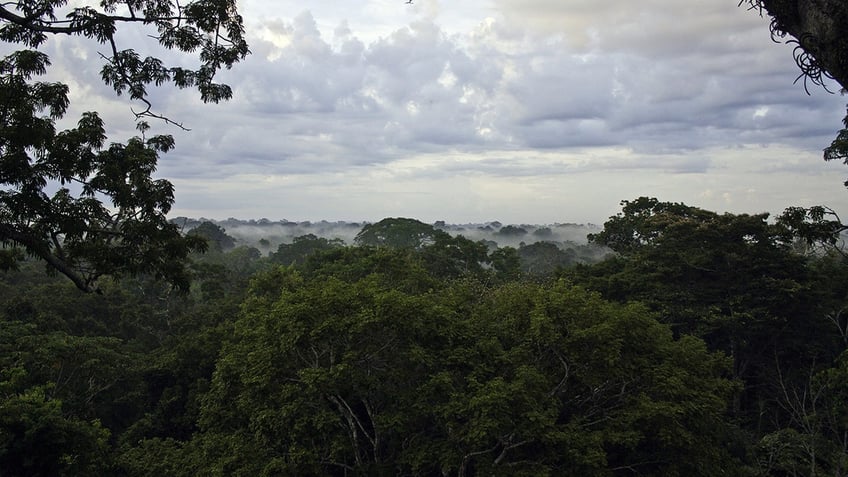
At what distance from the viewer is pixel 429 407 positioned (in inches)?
446

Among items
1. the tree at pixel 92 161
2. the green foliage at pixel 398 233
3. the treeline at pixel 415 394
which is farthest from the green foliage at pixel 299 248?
the tree at pixel 92 161

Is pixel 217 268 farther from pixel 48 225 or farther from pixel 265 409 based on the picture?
pixel 48 225

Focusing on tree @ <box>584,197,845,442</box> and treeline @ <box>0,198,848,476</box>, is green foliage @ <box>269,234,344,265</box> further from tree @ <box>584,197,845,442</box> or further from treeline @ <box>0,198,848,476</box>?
tree @ <box>584,197,845,442</box>

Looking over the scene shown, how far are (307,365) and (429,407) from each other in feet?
9.71

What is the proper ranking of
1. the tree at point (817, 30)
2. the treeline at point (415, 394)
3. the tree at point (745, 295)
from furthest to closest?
the tree at point (745, 295) → the treeline at point (415, 394) → the tree at point (817, 30)

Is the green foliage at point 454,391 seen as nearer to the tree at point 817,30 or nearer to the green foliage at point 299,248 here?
the tree at point 817,30

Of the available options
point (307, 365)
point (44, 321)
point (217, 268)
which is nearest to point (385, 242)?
point (217, 268)

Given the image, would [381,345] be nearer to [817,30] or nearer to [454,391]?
[454,391]

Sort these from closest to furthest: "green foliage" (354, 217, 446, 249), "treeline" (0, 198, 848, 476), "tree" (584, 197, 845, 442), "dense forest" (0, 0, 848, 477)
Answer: "dense forest" (0, 0, 848, 477) < "treeline" (0, 198, 848, 476) < "tree" (584, 197, 845, 442) < "green foliage" (354, 217, 446, 249)

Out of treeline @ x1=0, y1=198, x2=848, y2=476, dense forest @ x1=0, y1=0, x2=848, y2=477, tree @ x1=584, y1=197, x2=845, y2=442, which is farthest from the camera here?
tree @ x1=584, y1=197, x2=845, y2=442

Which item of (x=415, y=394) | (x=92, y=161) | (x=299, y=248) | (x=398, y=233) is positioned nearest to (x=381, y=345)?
(x=415, y=394)

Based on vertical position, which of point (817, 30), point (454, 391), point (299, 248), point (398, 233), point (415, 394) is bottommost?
point (415, 394)

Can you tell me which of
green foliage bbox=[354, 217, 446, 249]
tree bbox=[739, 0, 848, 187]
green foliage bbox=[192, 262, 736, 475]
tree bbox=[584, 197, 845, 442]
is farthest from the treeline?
green foliage bbox=[354, 217, 446, 249]

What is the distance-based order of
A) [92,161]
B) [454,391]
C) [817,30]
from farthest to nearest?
[454,391]
[92,161]
[817,30]
